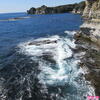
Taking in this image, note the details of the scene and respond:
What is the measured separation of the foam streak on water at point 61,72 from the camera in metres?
15.8

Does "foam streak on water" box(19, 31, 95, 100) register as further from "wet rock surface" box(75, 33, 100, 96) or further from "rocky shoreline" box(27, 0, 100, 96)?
"rocky shoreline" box(27, 0, 100, 96)

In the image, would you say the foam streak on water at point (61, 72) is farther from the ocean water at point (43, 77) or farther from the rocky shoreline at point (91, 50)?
the rocky shoreline at point (91, 50)

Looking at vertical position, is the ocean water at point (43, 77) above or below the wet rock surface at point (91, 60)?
below

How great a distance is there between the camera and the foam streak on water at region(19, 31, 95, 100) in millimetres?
15828

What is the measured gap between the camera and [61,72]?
20359mm

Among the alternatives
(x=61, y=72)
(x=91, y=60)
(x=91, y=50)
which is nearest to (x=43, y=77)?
(x=61, y=72)

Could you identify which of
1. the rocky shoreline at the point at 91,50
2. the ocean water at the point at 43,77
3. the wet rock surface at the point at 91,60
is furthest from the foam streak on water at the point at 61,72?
the rocky shoreline at the point at 91,50

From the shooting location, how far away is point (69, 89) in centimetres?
1641

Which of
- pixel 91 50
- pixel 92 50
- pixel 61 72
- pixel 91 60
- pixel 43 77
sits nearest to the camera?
pixel 43 77

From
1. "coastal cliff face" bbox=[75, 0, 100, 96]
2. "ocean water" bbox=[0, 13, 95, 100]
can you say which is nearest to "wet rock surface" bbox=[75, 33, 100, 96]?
"coastal cliff face" bbox=[75, 0, 100, 96]

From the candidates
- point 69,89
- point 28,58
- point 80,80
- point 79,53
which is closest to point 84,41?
point 79,53

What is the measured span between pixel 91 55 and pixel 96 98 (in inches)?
471

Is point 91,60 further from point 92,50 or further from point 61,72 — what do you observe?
point 61,72

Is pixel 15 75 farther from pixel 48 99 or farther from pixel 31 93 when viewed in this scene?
pixel 48 99
